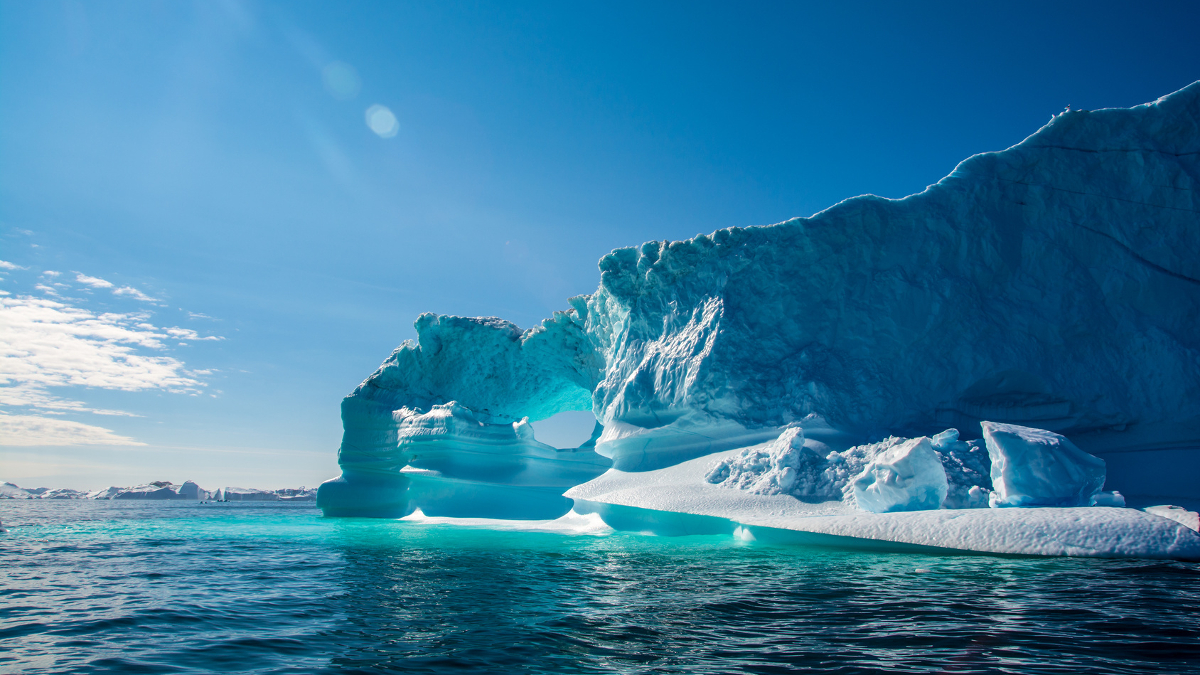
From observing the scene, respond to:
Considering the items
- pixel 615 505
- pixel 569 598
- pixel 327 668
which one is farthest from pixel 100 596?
pixel 615 505

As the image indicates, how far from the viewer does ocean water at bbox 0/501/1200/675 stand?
2898mm

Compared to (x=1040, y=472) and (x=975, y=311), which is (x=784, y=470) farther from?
(x=975, y=311)

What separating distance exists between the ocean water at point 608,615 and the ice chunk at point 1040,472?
5.88ft

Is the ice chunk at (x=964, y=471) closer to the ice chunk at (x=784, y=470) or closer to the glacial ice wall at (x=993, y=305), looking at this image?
the ice chunk at (x=784, y=470)

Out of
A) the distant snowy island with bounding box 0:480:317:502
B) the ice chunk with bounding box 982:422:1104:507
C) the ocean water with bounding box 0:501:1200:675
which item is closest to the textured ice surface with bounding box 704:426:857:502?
the ice chunk with bounding box 982:422:1104:507

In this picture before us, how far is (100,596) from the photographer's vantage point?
4.71 metres

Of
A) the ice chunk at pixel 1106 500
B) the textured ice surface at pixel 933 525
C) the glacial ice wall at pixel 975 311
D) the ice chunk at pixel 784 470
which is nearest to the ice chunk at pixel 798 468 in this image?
the ice chunk at pixel 784 470

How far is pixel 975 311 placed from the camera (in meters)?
11.4

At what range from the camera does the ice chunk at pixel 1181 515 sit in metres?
5.88

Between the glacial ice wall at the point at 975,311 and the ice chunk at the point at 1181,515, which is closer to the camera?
the ice chunk at the point at 1181,515

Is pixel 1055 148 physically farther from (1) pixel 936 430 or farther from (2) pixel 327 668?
(2) pixel 327 668

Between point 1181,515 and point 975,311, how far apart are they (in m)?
5.79

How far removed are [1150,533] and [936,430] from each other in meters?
5.77

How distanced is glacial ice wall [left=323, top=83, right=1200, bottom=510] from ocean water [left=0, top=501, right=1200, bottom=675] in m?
4.95
